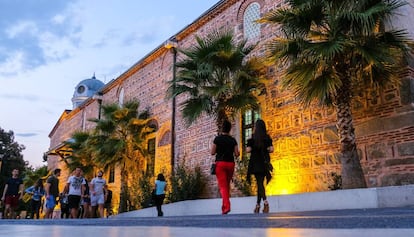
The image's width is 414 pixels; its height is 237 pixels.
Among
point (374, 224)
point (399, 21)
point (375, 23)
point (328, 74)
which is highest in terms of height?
point (399, 21)

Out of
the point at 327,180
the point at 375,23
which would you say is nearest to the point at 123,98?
the point at 327,180

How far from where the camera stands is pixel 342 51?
7570mm

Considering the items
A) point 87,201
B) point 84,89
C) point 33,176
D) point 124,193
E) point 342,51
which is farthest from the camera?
point 84,89

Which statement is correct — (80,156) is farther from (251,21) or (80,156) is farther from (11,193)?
(251,21)

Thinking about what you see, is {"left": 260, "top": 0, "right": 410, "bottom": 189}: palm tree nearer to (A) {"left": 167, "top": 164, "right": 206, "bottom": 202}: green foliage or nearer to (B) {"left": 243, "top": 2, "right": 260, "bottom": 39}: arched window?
(B) {"left": 243, "top": 2, "right": 260, "bottom": 39}: arched window

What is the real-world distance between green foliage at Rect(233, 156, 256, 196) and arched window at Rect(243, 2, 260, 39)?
4.20 m

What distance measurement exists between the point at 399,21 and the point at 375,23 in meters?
1.76

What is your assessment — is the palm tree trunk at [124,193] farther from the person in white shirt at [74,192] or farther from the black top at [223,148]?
the black top at [223,148]

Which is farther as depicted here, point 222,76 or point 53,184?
point 222,76

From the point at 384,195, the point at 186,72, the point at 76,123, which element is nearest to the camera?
the point at 384,195

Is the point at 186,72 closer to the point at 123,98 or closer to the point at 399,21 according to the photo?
the point at 399,21

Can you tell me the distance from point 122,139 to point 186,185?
177 inches

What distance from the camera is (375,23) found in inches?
296

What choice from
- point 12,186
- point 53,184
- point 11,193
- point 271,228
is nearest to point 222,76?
point 53,184
